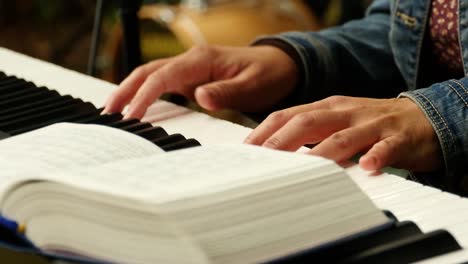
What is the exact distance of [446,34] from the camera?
3.97ft

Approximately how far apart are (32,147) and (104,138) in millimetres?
61

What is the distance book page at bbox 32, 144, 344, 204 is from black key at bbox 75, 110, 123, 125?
298 millimetres

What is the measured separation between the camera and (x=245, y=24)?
2686 millimetres

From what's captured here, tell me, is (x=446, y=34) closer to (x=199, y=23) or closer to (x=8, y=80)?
(x=8, y=80)

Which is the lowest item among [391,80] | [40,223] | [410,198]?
[391,80]

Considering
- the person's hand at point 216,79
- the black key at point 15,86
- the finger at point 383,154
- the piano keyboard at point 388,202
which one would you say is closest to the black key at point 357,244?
the piano keyboard at point 388,202

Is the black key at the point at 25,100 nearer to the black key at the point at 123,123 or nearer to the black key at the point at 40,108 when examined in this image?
the black key at the point at 40,108

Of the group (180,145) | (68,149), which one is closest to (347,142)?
(180,145)

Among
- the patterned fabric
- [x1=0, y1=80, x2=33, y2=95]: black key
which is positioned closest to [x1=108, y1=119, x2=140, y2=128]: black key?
[x1=0, y1=80, x2=33, y2=95]: black key

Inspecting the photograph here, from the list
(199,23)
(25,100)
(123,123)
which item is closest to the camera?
(123,123)

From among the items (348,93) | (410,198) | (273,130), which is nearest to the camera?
(410,198)

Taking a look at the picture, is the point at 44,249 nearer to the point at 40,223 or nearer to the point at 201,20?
the point at 40,223

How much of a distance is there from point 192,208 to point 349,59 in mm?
782

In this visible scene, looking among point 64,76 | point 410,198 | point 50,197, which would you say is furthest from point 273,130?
point 64,76
